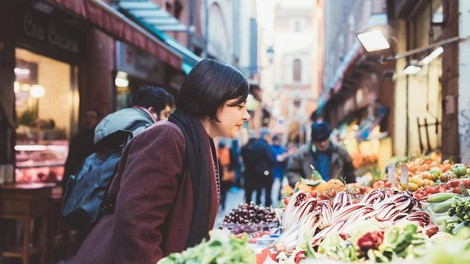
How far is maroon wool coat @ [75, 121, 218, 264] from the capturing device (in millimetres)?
2609

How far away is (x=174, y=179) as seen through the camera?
2.68 metres

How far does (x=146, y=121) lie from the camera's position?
5273 millimetres

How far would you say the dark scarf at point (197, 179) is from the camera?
9.04 ft

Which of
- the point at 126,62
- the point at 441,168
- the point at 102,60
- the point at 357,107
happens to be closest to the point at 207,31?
the point at 357,107

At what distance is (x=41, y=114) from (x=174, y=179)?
26.2 feet

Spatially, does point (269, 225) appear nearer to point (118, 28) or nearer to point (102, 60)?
point (118, 28)

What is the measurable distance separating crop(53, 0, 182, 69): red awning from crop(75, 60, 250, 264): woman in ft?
12.8

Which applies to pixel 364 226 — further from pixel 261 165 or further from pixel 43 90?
pixel 261 165

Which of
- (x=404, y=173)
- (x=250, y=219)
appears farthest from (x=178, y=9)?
(x=250, y=219)

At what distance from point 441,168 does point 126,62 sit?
27.5ft

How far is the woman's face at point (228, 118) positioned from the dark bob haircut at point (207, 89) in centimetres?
4

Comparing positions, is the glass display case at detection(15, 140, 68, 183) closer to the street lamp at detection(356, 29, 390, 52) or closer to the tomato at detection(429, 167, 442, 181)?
the street lamp at detection(356, 29, 390, 52)

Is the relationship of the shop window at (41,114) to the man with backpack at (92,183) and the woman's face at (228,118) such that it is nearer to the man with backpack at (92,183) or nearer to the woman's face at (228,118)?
the man with backpack at (92,183)

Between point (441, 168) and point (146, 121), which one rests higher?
point (146, 121)
